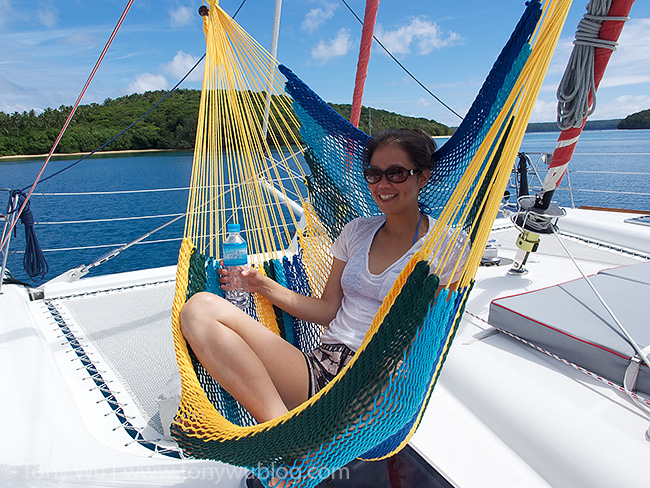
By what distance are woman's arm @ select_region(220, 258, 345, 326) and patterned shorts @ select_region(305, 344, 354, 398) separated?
14 centimetres

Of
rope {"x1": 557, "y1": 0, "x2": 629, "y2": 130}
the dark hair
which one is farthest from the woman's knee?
rope {"x1": 557, "y1": 0, "x2": 629, "y2": 130}

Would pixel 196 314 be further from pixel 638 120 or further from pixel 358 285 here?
pixel 638 120

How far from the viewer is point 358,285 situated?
1.17 m

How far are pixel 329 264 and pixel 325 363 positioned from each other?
0.45 metres

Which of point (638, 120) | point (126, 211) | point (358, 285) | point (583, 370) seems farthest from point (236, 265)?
point (638, 120)

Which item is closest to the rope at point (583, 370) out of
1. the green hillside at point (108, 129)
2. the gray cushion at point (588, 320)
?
the gray cushion at point (588, 320)

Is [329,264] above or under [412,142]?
under

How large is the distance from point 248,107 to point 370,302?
960mm

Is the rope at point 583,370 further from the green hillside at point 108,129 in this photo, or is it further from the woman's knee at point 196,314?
the green hillside at point 108,129

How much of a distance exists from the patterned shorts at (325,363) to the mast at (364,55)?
4.04 ft

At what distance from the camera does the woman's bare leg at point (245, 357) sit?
0.94m

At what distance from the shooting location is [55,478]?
1041 millimetres

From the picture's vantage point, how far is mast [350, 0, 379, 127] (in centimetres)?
192

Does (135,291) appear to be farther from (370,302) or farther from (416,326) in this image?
(416,326)
